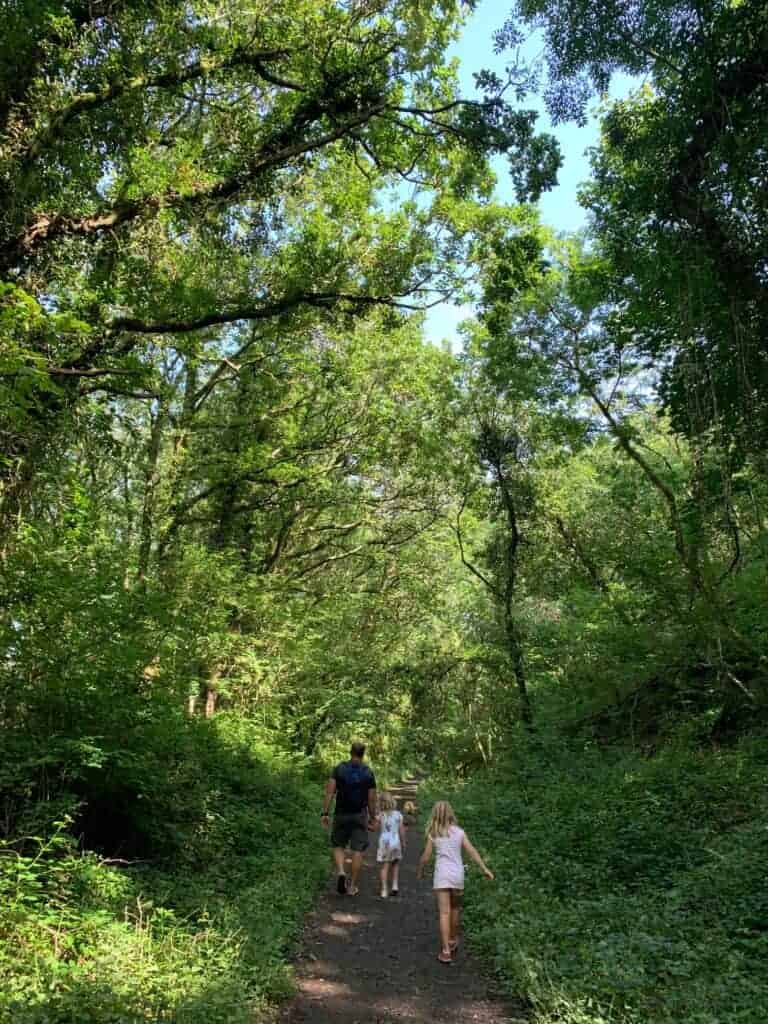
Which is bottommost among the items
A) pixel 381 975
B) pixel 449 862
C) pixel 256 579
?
pixel 381 975

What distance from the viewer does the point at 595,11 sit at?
696cm

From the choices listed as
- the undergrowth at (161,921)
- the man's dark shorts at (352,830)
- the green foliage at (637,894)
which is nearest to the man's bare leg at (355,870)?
the man's dark shorts at (352,830)

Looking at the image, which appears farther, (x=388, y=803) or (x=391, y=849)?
(x=388, y=803)

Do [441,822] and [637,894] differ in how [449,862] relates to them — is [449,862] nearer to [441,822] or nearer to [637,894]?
[441,822]

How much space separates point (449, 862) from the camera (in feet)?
21.7

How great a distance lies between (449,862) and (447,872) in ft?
0.32

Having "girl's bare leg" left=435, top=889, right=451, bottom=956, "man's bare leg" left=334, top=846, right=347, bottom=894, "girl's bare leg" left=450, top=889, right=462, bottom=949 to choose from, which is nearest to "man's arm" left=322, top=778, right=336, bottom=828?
"man's bare leg" left=334, top=846, right=347, bottom=894

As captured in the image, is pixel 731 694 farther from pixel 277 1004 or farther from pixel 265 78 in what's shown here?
pixel 265 78

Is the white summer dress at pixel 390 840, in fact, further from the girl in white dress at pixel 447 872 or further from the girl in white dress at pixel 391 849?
the girl in white dress at pixel 447 872

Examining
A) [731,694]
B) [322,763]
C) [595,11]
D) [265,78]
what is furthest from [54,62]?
[322,763]

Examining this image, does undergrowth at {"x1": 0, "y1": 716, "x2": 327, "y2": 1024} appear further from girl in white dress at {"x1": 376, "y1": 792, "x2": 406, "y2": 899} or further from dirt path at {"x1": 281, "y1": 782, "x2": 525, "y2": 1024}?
girl in white dress at {"x1": 376, "y1": 792, "x2": 406, "y2": 899}

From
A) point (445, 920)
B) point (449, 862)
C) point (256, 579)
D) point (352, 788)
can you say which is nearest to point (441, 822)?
point (449, 862)

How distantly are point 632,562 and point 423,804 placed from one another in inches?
481

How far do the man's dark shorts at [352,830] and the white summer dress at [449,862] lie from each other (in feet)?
6.44
